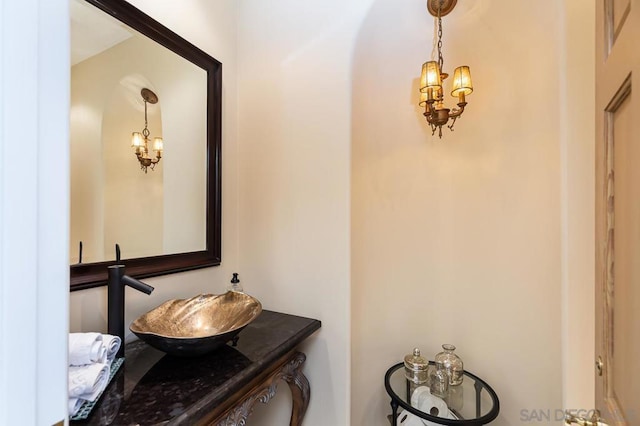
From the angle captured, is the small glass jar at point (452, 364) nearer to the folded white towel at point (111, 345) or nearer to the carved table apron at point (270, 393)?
the carved table apron at point (270, 393)

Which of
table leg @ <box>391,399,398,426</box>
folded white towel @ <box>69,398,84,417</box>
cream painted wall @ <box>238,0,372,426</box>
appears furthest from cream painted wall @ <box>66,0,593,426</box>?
folded white towel @ <box>69,398,84,417</box>

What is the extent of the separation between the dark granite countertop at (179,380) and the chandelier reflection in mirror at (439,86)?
1246 millimetres

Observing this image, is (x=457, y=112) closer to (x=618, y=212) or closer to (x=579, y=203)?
(x=579, y=203)

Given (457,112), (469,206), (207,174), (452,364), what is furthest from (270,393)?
(457,112)

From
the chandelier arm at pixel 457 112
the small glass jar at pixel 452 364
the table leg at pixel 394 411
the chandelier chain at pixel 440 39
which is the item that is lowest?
the table leg at pixel 394 411

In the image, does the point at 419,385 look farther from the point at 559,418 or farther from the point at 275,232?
the point at 275,232

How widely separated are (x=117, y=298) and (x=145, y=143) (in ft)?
2.05

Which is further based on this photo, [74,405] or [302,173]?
[302,173]

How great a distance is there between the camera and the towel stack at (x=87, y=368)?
699mm

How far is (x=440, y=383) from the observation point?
1.44 metres

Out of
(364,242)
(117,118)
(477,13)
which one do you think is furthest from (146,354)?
(477,13)

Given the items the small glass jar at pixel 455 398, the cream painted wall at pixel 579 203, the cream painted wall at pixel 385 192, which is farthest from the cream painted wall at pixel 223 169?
the cream painted wall at pixel 579 203

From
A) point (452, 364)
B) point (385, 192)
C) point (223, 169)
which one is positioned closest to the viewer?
point (452, 364)

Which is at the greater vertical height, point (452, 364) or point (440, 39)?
point (440, 39)
